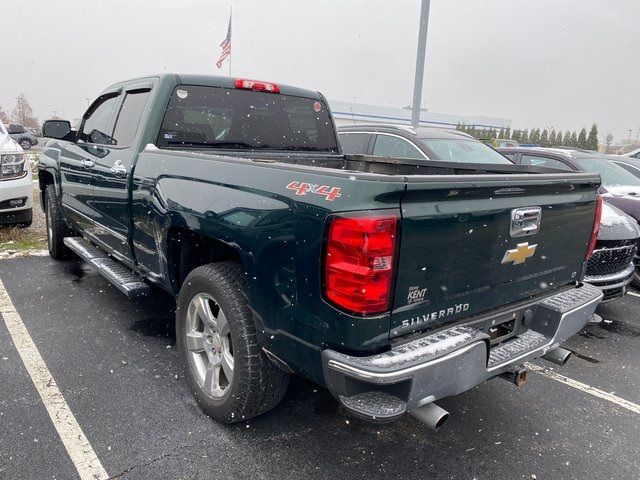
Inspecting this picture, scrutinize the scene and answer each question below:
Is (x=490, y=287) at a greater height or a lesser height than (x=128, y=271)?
greater

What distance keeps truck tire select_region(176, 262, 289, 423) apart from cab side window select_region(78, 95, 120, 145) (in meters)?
1.97

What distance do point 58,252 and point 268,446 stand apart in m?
4.40

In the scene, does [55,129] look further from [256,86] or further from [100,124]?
[256,86]

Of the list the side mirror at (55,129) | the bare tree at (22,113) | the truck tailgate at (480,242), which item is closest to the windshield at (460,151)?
the truck tailgate at (480,242)

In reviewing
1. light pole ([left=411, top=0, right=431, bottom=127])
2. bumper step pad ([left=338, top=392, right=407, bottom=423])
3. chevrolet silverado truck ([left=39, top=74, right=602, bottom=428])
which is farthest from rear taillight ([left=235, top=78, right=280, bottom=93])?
light pole ([left=411, top=0, right=431, bottom=127])

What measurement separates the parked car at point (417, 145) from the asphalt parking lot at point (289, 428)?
11.3 feet

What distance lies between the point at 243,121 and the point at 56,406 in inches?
93.4

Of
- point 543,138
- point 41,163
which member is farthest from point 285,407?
point 543,138

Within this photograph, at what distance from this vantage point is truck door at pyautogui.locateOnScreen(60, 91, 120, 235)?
4.18 m

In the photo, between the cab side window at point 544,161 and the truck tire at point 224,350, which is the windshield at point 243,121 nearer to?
the truck tire at point 224,350

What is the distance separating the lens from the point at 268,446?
2584 mm

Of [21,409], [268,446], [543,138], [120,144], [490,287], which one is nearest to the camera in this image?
[490,287]

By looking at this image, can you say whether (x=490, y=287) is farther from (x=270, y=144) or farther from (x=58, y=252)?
(x=58, y=252)

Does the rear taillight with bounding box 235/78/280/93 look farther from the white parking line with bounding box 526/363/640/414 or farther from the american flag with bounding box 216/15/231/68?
the american flag with bounding box 216/15/231/68
